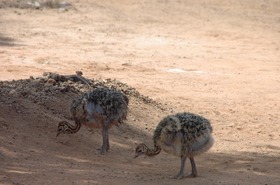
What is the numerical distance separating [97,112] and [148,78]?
302 inches

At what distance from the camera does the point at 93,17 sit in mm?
27672

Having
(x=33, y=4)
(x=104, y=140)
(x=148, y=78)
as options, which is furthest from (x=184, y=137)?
(x=33, y=4)

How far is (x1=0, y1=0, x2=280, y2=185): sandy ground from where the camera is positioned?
996cm

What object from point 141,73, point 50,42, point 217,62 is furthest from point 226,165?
point 50,42

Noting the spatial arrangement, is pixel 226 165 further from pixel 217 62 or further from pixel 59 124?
pixel 217 62

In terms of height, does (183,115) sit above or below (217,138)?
above

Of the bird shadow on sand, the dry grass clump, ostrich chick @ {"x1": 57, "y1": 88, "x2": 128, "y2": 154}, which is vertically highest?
the dry grass clump

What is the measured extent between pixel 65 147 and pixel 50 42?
12334 millimetres

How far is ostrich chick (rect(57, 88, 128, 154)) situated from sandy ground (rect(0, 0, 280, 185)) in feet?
0.98

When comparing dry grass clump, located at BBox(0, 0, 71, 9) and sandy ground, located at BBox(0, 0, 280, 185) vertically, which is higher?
dry grass clump, located at BBox(0, 0, 71, 9)

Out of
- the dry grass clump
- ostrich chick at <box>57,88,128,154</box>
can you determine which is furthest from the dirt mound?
the dry grass clump

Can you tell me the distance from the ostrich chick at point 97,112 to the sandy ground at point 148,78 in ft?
0.98

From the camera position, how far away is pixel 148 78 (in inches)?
722

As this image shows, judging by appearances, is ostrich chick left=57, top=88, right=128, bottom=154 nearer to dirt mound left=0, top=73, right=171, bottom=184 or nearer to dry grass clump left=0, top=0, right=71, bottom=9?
dirt mound left=0, top=73, right=171, bottom=184
